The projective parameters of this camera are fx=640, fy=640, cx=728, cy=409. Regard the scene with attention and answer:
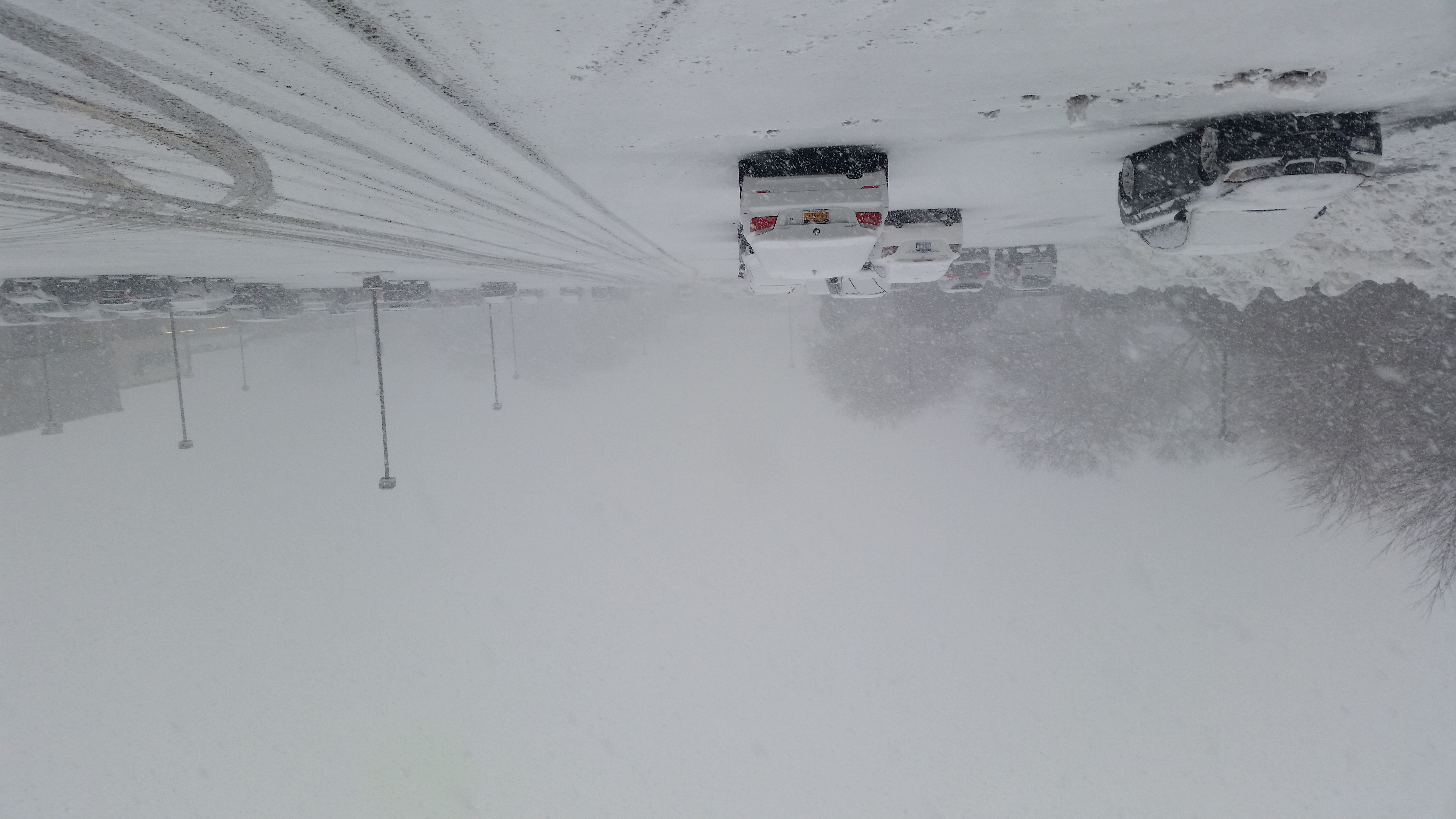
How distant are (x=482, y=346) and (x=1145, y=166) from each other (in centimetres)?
3548

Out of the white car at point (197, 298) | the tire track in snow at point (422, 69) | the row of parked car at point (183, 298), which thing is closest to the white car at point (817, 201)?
the tire track in snow at point (422, 69)

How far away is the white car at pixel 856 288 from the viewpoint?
714 cm

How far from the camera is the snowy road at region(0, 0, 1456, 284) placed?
2.31 m

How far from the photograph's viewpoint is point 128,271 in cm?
804

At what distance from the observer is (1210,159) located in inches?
136

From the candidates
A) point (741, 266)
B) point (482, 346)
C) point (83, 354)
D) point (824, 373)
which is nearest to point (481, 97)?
point (741, 266)

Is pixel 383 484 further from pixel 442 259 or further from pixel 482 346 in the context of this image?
pixel 482 346

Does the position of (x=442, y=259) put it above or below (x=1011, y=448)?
above

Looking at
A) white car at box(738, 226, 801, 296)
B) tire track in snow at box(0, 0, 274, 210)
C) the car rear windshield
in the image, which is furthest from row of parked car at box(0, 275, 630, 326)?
the car rear windshield

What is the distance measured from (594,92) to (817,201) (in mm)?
1370

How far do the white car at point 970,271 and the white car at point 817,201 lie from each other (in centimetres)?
677

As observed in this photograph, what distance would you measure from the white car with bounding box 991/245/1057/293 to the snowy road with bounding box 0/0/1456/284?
589 cm

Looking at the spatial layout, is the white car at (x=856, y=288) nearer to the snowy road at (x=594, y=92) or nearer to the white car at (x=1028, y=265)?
the snowy road at (x=594, y=92)

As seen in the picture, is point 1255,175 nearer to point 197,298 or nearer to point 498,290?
point 197,298
